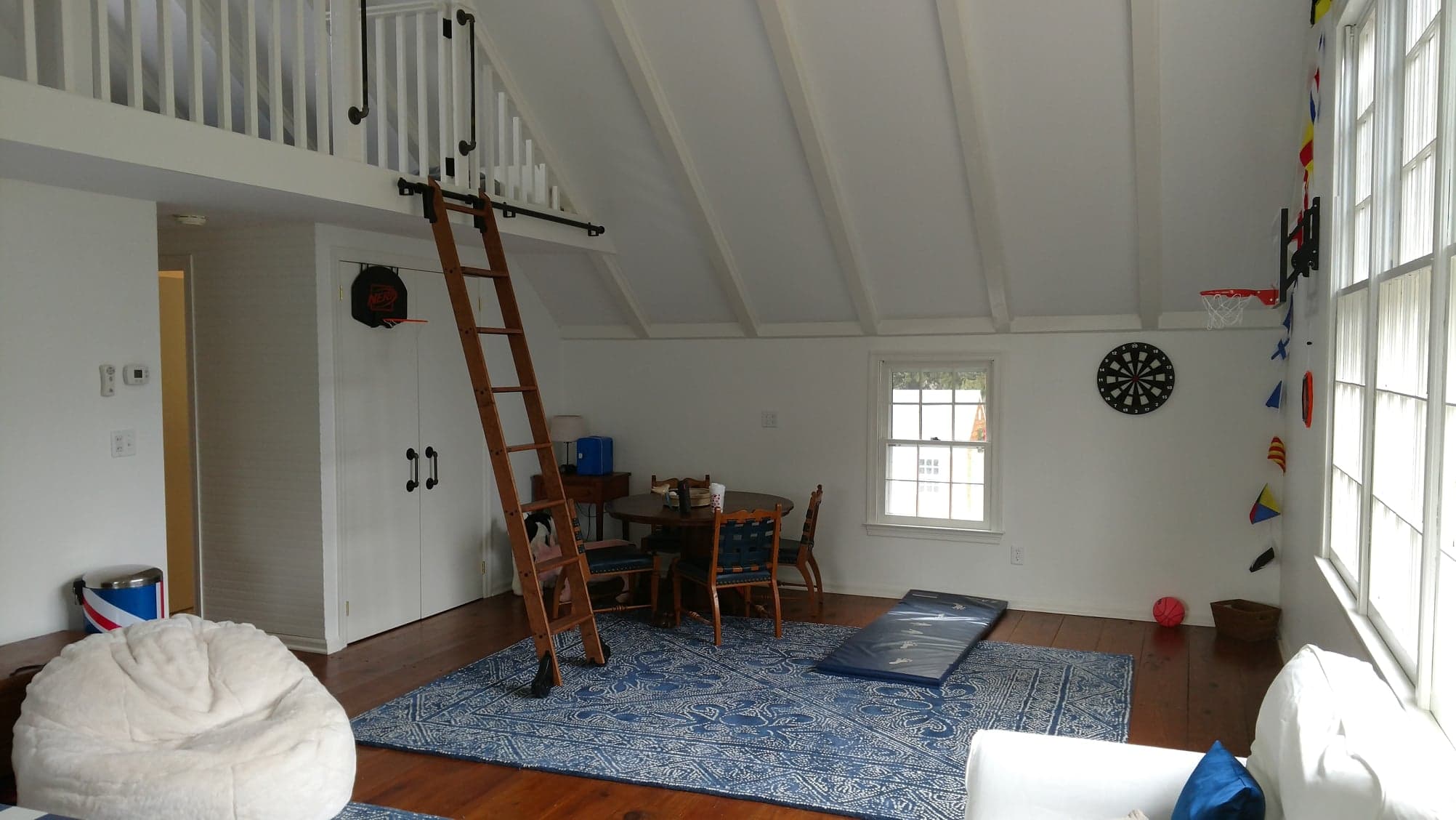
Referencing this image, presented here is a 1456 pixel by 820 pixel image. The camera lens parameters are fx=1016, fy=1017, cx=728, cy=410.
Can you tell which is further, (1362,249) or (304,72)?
(304,72)

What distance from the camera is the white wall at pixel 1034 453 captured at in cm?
618

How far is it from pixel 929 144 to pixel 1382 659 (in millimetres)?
3443

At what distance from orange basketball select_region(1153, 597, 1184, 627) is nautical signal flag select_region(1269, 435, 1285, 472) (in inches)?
40.1

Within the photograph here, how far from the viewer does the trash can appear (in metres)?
4.44

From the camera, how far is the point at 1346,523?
4.06 metres

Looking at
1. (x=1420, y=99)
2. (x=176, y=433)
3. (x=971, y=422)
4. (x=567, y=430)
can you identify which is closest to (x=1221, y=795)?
(x=1420, y=99)

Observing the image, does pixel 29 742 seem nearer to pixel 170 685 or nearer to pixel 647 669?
pixel 170 685

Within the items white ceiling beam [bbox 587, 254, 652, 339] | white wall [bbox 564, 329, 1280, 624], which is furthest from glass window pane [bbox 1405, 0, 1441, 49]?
white ceiling beam [bbox 587, 254, 652, 339]

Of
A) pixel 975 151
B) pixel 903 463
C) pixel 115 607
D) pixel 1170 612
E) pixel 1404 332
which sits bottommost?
pixel 1170 612

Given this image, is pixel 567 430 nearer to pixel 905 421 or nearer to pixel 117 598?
pixel 905 421

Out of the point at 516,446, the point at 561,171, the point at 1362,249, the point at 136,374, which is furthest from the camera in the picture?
the point at 561,171

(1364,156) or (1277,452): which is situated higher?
(1364,156)

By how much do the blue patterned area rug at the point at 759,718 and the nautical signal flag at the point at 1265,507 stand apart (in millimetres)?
1294

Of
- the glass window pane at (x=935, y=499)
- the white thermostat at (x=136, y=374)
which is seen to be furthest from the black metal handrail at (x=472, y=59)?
the glass window pane at (x=935, y=499)
